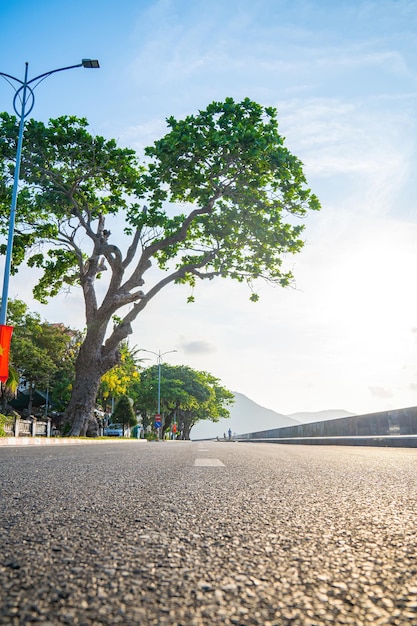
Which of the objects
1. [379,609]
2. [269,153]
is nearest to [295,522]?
[379,609]

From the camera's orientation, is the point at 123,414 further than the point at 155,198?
Yes

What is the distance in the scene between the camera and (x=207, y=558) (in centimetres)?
157

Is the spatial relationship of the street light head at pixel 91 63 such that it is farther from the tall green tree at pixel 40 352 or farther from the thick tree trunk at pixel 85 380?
the tall green tree at pixel 40 352

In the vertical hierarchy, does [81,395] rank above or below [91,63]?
below

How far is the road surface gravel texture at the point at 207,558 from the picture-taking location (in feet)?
3.59

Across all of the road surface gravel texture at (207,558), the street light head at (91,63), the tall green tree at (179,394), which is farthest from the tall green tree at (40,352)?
the road surface gravel texture at (207,558)

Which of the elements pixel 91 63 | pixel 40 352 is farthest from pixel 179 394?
pixel 91 63

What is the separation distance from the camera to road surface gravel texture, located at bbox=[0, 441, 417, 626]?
43.1 inches

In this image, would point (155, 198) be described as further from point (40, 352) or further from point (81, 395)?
point (40, 352)

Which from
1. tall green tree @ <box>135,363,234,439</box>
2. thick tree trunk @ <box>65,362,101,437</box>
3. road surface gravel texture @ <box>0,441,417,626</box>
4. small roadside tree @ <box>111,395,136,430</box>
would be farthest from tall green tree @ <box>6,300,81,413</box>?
road surface gravel texture @ <box>0,441,417,626</box>

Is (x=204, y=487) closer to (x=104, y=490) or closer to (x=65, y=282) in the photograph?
(x=104, y=490)

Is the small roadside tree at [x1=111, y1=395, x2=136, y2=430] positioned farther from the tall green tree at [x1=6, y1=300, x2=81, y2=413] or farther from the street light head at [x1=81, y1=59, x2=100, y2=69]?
the street light head at [x1=81, y1=59, x2=100, y2=69]

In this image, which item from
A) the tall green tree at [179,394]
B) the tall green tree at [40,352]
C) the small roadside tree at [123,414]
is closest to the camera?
the tall green tree at [40,352]

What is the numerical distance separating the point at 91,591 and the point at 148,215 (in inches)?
778
